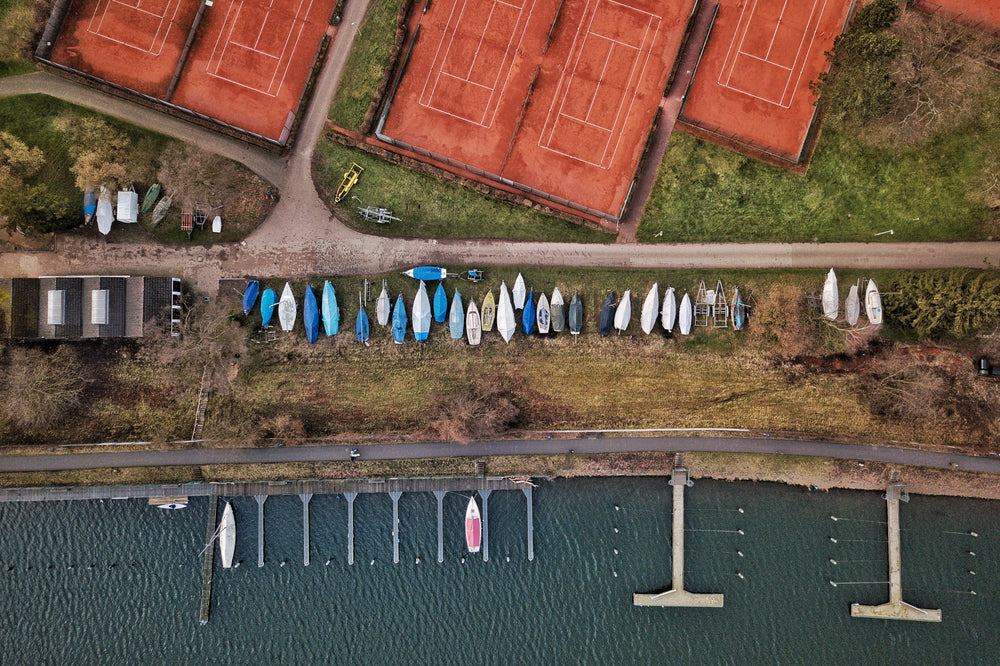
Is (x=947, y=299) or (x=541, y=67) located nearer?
(x=947, y=299)

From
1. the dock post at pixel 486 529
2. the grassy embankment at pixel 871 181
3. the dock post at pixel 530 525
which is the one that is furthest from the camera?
the dock post at pixel 486 529

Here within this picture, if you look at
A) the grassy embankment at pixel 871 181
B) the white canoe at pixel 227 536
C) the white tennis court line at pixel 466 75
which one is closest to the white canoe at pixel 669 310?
the grassy embankment at pixel 871 181

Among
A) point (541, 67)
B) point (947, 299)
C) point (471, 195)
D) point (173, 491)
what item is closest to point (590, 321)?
point (471, 195)

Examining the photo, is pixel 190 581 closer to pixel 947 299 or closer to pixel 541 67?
pixel 541 67

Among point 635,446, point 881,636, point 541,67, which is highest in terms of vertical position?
point 541,67

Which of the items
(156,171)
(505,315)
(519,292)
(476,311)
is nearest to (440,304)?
(476,311)

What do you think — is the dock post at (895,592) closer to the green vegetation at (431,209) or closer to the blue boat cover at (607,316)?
the blue boat cover at (607,316)

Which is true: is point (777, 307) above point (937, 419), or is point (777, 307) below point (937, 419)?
above
